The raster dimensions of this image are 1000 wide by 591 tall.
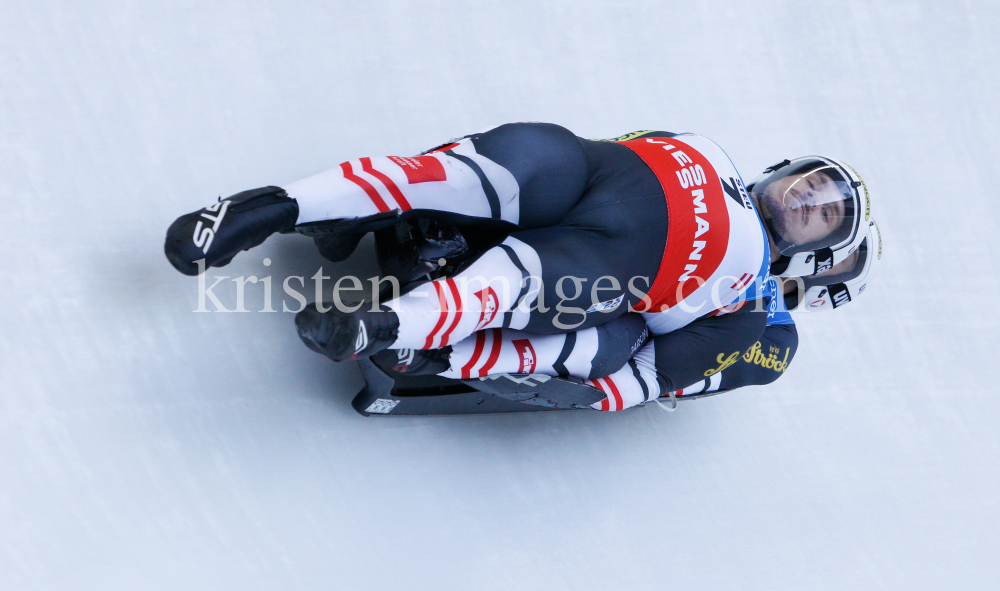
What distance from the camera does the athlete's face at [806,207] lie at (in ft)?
7.86

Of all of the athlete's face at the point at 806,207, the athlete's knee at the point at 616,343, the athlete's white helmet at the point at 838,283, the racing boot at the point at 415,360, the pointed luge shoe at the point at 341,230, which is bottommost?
the athlete's white helmet at the point at 838,283

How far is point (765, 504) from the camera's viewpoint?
282 centimetres

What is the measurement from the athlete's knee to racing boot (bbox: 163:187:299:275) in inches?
35.7

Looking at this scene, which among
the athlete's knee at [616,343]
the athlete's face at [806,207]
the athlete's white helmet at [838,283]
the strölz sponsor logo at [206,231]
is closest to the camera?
the strölz sponsor logo at [206,231]

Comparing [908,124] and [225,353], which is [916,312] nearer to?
[908,124]

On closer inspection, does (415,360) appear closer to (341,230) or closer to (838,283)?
(341,230)

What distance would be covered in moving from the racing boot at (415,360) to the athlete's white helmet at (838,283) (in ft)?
4.85

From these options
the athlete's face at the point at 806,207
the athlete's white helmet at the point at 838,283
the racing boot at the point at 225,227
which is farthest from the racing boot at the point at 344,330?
the athlete's white helmet at the point at 838,283

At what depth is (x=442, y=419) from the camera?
2305mm

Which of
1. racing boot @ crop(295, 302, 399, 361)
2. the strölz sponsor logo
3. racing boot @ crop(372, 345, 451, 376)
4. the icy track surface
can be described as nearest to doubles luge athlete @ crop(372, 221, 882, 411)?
racing boot @ crop(372, 345, 451, 376)

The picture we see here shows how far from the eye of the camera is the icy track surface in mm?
1761

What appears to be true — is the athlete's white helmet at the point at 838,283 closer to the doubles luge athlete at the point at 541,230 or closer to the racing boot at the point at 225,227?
the doubles luge athlete at the point at 541,230

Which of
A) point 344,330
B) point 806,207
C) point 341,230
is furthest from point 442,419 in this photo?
point 806,207

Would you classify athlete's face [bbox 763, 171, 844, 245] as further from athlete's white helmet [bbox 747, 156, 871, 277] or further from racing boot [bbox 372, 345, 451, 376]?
racing boot [bbox 372, 345, 451, 376]
